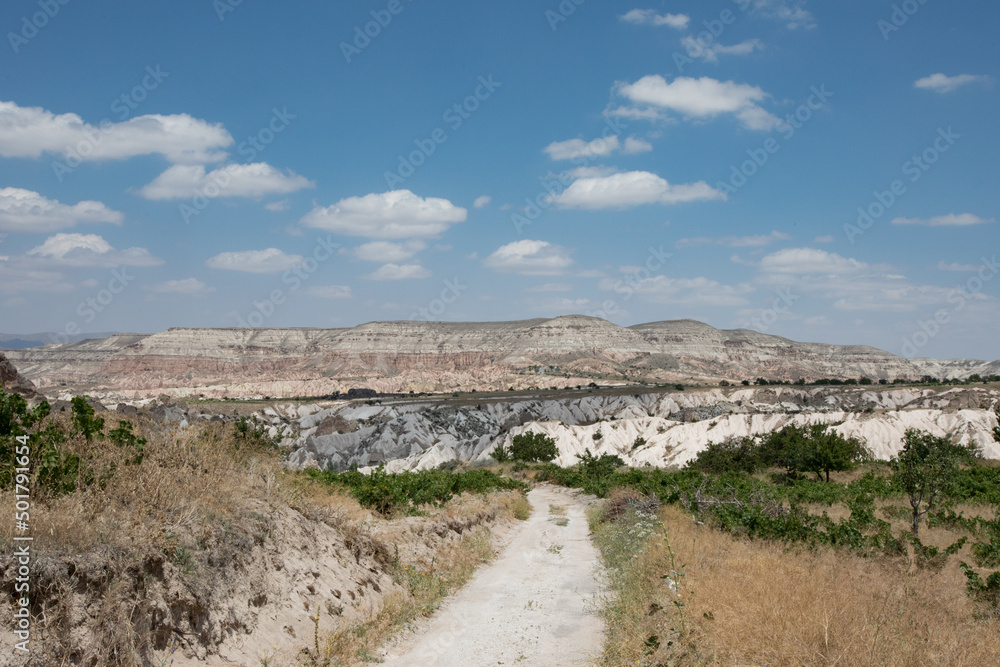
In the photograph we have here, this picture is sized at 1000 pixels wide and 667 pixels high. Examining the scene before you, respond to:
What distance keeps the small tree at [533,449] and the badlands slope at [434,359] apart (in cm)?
8259

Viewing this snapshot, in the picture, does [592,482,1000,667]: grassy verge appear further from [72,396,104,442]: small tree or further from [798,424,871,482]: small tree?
[798,424,871,482]: small tree

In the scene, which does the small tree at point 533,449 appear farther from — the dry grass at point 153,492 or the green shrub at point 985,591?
the green shrub at point 985,591

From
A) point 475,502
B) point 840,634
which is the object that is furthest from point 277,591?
point 475,502

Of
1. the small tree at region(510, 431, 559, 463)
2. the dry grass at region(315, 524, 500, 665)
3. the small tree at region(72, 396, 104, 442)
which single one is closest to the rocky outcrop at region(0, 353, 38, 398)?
the small tree at region(72, 396, 104, 442)

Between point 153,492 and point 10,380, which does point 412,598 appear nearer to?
point 153,492

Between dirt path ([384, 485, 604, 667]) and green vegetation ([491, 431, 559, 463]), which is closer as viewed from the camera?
dirt path ([384, 485, 604, 667])

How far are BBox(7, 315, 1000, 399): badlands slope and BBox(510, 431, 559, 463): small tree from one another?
8259cm

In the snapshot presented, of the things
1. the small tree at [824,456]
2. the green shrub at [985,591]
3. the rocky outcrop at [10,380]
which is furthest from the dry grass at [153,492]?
the small tree at [824,456]

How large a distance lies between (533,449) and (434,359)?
12684cm

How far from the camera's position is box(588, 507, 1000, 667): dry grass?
5164 mm

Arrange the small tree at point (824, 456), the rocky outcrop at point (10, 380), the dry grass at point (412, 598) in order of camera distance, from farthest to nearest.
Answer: the small tree at point (824, 456)
the rocky outcrop at point (10, 380)
the dry grass at point (412, 598)

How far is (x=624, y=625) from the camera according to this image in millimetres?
7141

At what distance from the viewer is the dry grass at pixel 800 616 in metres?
5.16

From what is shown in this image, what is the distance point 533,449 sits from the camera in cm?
4938
